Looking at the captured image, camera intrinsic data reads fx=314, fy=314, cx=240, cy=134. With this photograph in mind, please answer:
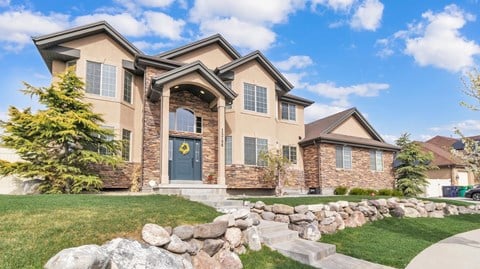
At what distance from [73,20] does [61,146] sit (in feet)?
20.5

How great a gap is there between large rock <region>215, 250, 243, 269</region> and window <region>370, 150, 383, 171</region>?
16.5 m

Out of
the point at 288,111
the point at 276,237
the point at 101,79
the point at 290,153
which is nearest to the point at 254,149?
the point at 290,153

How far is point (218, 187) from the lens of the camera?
11.8 meters

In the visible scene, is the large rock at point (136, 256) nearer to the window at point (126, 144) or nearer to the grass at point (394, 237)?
the grass at point (394, 237)

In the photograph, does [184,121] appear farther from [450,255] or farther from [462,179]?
[462,179]

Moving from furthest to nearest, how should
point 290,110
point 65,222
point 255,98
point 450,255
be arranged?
point 290,110
point 255,98
point 450,255
point 65,222

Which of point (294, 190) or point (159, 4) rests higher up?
point (159, 4)

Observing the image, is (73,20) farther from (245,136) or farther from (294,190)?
(294,190)

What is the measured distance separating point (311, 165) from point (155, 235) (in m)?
14.1

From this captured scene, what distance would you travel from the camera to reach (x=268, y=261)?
5703mm

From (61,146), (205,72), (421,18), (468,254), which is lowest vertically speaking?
(468,254)

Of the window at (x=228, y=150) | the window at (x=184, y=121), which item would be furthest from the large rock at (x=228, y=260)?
the window at (x=228, y=150)

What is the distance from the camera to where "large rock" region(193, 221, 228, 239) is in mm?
5461

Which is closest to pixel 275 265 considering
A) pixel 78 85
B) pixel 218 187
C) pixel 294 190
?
pixel 218 187
